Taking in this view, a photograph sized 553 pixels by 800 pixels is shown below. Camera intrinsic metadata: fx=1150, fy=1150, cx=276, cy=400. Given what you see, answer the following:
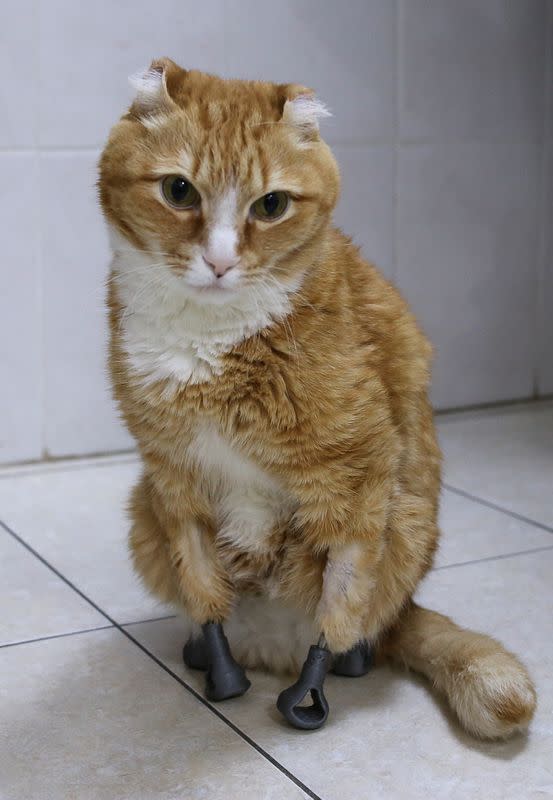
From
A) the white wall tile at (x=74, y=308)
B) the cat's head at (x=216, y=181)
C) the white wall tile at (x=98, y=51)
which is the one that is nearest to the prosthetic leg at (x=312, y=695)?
the cat's head at (x=216, y=181)

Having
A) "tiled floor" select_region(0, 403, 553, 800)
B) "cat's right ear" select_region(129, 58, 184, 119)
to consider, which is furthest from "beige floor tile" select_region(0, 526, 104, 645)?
"cat's right ear" select_region(129, 58, 184, 119)

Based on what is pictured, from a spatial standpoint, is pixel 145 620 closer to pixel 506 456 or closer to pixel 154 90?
pixel 154 90

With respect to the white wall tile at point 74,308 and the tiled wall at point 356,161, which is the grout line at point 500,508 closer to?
the tiled wall at point 356,161

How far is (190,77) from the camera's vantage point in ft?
3.57

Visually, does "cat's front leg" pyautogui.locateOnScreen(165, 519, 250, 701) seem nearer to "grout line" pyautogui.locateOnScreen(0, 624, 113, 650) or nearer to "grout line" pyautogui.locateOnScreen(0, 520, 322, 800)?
"grout line" pyautogui.locateOnScreen(0, 520, 322, 800)

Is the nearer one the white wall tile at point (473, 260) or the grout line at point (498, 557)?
the grout line at point (498, 557)

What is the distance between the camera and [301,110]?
1.06m

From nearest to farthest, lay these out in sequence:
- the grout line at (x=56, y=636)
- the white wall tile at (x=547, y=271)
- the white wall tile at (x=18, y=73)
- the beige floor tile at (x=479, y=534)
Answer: the grout line at (x=56, y=636) < the beige floor tile at (x=479, y=534) < the white wall tile at (x=18, y=73) < the white wall tile at (x=547, y=271)

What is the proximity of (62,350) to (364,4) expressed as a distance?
82cm

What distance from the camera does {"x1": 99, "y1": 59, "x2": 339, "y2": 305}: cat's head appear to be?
102 centimetres

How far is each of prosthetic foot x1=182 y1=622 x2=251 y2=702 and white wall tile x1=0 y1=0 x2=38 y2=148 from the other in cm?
98

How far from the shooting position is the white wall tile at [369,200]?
2.10 m

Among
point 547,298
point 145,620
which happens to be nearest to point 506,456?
point 547,298

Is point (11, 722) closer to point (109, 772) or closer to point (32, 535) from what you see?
point (109, 772)
